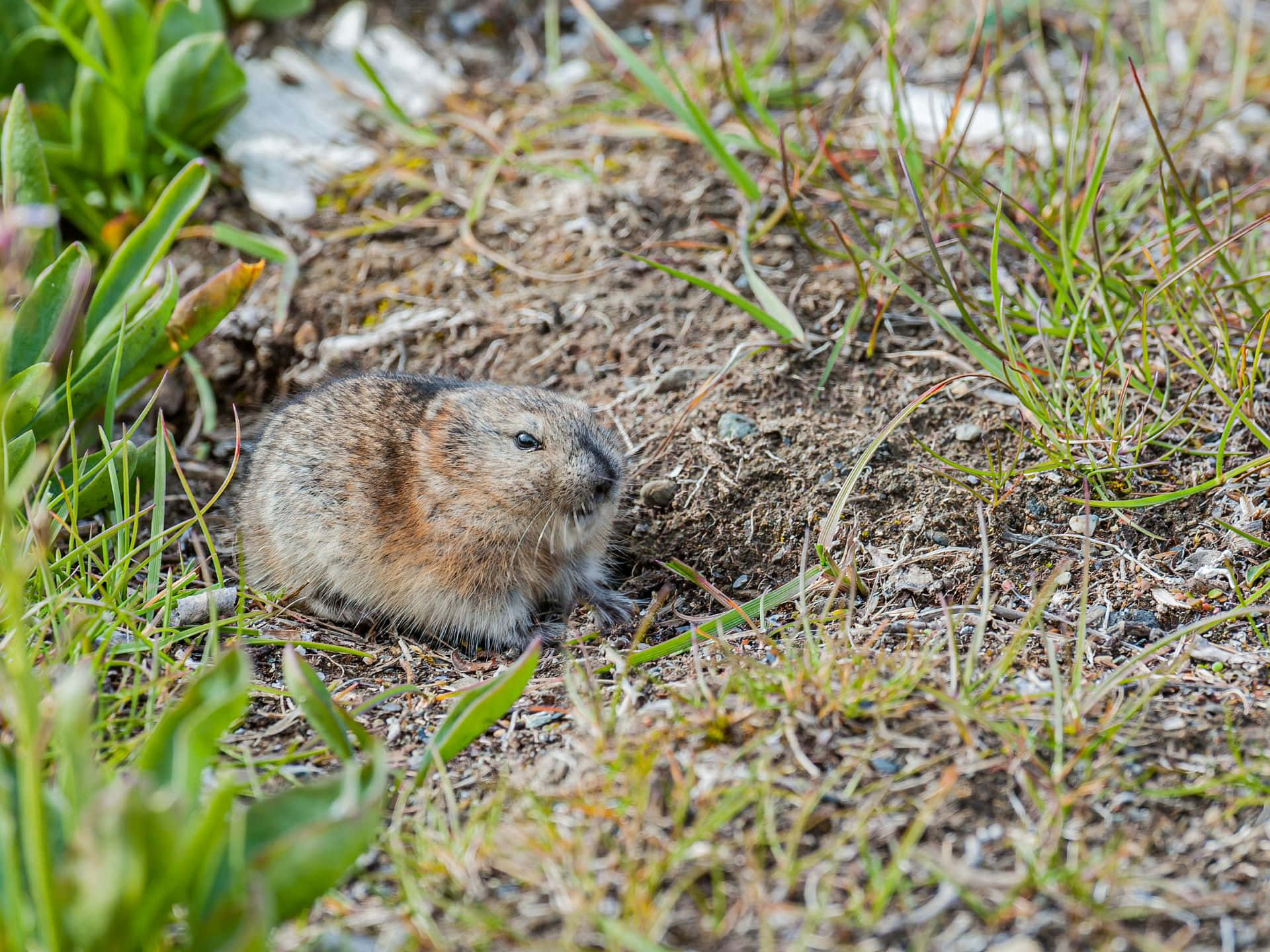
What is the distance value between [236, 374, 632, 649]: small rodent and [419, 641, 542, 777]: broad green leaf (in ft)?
4.57

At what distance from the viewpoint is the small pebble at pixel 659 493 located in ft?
16.6

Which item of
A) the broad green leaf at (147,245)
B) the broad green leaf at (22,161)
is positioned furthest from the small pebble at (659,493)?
the broad green leaf at (22,161)

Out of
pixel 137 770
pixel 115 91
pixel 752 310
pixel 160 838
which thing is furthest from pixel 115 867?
pixel 115 91

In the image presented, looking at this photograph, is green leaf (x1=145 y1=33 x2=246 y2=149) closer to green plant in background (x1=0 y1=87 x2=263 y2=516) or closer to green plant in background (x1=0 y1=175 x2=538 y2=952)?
green plant in background (x1=0 y1=87 x2=263 y2=516)

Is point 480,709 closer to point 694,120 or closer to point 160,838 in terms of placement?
point 160,838

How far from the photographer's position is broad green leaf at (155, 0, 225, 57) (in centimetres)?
618

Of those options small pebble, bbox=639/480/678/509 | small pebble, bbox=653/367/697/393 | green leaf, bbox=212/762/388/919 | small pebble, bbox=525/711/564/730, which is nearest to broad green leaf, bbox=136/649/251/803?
green leaf, bbox=212/762/388/919

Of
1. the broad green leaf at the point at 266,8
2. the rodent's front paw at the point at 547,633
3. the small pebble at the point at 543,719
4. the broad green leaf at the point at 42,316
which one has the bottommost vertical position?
the rodent's front paw at the point at 547,633

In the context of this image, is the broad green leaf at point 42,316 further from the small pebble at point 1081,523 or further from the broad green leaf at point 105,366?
the small pebble at point 1081,523

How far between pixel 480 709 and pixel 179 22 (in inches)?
189

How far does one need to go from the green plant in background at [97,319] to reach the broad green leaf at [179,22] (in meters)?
1.60

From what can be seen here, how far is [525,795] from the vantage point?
312cm

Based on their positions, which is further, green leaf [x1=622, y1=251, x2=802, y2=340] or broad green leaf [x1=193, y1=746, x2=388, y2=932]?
green leaf [x1=622, y1=251, x2=802, y2=340]

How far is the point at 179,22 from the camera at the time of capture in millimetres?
6285
